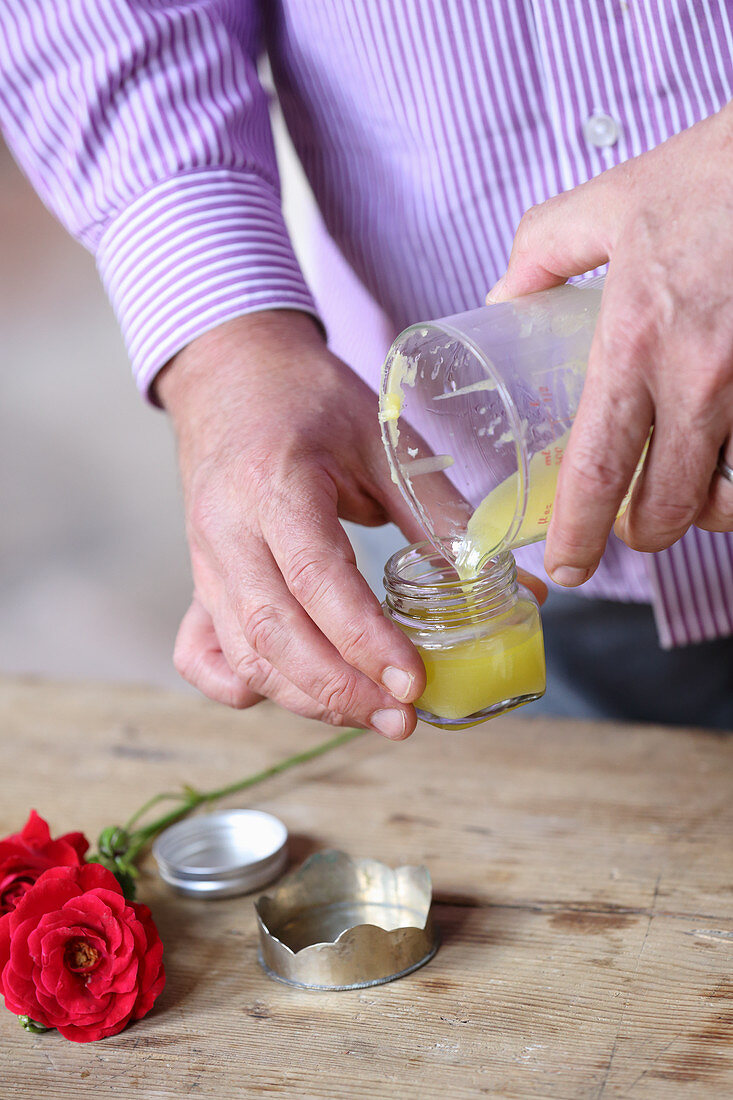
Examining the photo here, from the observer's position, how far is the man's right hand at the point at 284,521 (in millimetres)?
872

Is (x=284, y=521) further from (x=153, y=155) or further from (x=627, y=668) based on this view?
(x=627, y=668)

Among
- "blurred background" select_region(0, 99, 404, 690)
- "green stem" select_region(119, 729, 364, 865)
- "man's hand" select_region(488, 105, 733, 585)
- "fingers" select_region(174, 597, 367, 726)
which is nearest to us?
"man's hand" select_region(488, 105, 733, 585)

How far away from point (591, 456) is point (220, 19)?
2.48 feet

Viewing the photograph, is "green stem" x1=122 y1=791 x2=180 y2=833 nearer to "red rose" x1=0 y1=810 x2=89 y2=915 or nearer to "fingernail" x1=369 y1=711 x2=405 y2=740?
"red rose" x1=0 y1=810 x2=89 y2=915

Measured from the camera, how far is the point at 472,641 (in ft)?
2.89

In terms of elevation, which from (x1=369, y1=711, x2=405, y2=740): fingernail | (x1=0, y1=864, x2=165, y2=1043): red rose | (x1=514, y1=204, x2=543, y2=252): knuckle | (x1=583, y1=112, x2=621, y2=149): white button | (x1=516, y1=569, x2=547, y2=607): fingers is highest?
(x1=514, y1=204, x2=543, y2=252): knuckle

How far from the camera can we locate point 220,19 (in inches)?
47.2

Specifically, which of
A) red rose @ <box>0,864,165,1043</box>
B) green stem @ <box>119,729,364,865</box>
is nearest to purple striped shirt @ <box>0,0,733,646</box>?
green stem @ <box>119,729,364,865</box>

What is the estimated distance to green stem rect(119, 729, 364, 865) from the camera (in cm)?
113

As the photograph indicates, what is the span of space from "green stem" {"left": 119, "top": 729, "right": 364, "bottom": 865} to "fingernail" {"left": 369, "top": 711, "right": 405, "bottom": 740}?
12.8 inches

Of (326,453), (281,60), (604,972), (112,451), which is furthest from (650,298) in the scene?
(112,451)

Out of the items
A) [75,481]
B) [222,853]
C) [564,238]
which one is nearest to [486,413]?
[564,238]

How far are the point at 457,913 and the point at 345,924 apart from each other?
99mm

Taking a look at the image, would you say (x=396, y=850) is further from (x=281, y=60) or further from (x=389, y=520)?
(x=281, y=60)
